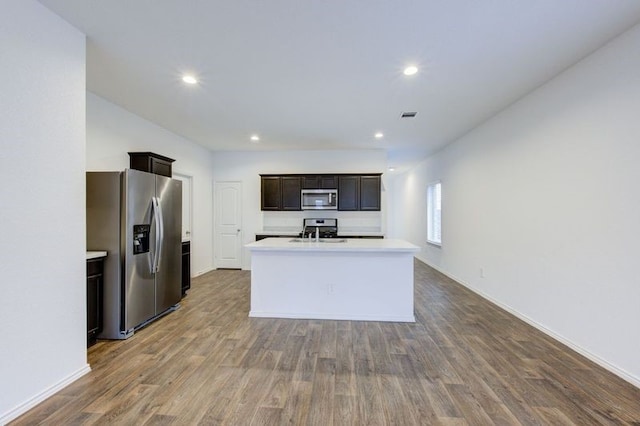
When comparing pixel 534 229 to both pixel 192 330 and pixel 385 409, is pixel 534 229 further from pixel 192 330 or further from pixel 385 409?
pixel 192 330

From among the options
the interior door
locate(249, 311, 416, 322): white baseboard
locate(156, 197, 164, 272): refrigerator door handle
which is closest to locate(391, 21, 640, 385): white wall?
locate(249, 311, 416, 322): white baseboard

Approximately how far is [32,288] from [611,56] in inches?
185

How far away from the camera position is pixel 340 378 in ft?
7.32

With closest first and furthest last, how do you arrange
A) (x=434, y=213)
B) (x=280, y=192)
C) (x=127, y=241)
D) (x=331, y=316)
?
(x=127, y=241) < (x=331, y=316) < (x=280, y=192) < (x=434, y=213)

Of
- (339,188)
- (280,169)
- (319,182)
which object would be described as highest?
(280,169)

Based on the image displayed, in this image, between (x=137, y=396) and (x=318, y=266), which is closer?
(x=137, y=396)

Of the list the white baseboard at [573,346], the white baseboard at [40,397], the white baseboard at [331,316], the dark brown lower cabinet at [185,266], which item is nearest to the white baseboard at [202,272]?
the dark brown lower cabinet at [185,266]

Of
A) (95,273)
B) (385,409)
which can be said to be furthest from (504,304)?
(95,273)

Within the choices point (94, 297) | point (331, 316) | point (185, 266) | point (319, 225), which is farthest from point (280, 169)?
point (94, 297)

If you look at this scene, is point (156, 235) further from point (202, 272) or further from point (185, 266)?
point (202, 272)

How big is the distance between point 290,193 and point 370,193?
1.69 m

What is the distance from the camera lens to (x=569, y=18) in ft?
6.72

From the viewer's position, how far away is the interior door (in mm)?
6363

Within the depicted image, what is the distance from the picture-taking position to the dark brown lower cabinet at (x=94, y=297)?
2.71m
